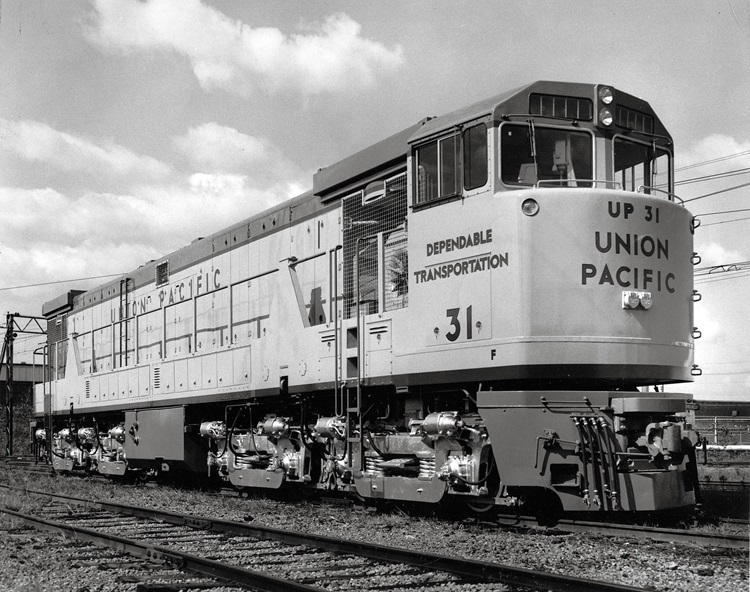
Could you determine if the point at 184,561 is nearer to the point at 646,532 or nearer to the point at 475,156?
the point at 646,532

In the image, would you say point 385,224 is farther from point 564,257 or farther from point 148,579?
point 148,579

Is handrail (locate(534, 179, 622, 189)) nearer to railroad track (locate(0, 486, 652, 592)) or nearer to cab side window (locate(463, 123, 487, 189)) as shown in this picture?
cab side window (locate(463, 123, 487, 189))

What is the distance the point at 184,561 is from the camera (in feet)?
22.0

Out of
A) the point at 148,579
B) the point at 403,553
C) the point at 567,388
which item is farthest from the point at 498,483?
the point at 148,579

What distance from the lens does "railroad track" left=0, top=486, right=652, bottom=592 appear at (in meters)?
5.66

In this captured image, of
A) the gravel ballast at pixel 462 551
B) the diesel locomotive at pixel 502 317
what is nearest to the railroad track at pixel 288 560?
the gravel ballast at pixel 462 551

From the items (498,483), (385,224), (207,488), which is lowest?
(207,488)

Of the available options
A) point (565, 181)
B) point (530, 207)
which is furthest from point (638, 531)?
point (565, 181)

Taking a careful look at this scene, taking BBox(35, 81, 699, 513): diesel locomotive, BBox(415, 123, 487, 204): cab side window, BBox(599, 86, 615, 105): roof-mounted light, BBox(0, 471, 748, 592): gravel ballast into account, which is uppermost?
BBox(599, 86, 615, 105): roof-mounted light

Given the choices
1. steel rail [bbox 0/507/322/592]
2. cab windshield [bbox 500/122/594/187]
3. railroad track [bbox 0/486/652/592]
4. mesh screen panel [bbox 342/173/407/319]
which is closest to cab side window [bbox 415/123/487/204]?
cab windshield [bbox 500/122/594/187]

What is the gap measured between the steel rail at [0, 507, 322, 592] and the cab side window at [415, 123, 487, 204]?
4181 millimetres

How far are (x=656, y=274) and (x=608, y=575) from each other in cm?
327

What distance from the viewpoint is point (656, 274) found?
8.23 meters

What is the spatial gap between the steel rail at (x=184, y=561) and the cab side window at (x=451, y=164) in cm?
418
